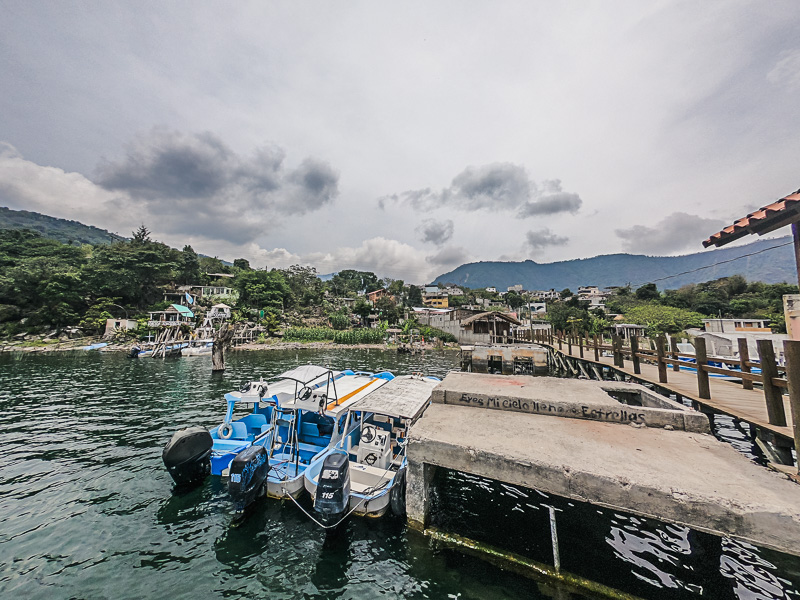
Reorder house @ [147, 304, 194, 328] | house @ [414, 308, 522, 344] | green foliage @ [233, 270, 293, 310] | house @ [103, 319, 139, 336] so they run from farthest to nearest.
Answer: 1. green foliage @ [233, 270, 293, 310]
2. house @ [414, 308, 522, 344]
3. house @ [103, 319, 139, 336]
4. house @ [147, 304, 194, 328]

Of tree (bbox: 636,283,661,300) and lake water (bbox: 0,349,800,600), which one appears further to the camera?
tree (bbox: 636,283,661,300)

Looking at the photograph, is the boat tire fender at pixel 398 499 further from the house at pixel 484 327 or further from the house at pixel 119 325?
the house at pixel 119 325

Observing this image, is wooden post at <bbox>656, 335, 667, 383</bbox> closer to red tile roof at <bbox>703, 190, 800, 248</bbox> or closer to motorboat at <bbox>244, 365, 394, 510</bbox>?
red tile roof at <bbox>703, 190, 800, 248</bbox>

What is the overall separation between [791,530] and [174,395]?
22.9 metres

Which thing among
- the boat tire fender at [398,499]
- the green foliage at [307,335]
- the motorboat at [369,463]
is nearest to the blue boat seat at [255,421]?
the motorboat at [369,463]

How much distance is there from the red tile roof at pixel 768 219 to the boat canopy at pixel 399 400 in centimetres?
752

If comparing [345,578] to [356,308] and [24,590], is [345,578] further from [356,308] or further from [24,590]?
[356,308]

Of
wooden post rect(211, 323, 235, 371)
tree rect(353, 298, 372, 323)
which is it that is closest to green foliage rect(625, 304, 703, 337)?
tree rect(353, 298, 372, 323)

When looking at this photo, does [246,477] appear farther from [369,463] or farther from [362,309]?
[362,309]

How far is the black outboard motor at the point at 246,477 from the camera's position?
625cm

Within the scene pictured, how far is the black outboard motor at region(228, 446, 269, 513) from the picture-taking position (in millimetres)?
6250

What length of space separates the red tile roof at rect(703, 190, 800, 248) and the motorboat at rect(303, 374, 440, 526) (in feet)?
24.7

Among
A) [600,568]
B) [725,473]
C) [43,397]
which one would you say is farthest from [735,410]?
[43,397]

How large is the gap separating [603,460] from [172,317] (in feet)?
191
